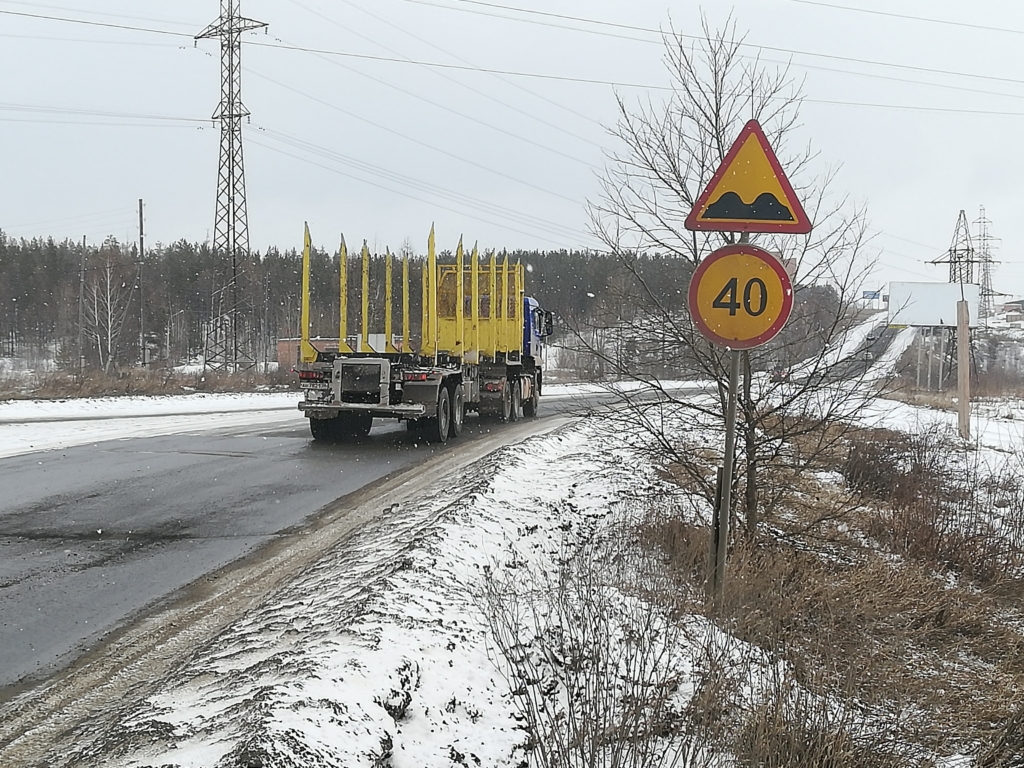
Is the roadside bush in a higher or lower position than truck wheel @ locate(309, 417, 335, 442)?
lower

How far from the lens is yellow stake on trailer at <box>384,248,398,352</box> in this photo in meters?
14.3

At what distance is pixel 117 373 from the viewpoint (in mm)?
30703

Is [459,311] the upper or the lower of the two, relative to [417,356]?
upper

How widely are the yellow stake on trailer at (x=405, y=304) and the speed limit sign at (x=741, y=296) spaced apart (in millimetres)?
10465

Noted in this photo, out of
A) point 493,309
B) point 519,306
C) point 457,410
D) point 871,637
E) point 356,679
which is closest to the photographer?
point 356,679

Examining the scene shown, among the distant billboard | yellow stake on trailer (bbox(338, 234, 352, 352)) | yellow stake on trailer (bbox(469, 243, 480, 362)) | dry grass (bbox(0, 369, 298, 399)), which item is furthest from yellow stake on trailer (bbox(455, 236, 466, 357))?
the distant billboard

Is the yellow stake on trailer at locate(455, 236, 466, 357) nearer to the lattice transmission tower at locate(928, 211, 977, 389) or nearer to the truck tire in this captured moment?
the truck tire

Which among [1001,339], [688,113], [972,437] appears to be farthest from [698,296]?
[1001,339]

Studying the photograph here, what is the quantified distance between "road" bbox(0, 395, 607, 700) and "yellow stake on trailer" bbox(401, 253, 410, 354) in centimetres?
184

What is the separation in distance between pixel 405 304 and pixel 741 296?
35.3ft

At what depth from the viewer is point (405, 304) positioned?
49.9 feet

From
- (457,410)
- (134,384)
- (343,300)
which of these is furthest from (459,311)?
(134,384)

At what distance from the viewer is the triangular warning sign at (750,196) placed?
16.7 feet

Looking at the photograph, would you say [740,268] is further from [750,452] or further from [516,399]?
[516,399]
